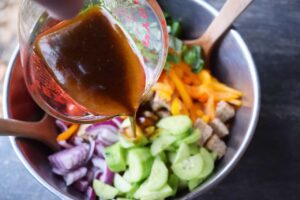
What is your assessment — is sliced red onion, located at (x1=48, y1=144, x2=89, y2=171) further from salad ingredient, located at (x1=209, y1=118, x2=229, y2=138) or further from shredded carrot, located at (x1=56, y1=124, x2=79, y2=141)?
salad ingredient, located at (x1=209, y1=118, x2=229, y2=138)

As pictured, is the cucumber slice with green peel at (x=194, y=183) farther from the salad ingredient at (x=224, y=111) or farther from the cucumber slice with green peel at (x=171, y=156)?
the salad ingredient at (x=224, y=111)

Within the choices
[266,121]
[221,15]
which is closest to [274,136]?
[266,121]

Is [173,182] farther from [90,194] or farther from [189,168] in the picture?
[90,194]

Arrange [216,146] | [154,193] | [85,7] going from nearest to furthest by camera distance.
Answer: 1. [85,7]
2. [154,193]
3. [216,146]

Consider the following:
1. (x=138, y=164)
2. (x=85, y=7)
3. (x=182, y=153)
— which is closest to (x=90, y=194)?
(x=138, y=164)

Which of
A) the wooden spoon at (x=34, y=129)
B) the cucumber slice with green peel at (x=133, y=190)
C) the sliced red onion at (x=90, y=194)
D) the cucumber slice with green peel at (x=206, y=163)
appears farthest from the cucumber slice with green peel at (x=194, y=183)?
the wooden spoon at (x=34, y=129)

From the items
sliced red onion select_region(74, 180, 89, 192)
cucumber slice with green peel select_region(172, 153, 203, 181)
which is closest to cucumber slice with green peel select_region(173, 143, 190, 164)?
cucumber slice with green peel select_region(172, 153, 203, 181)

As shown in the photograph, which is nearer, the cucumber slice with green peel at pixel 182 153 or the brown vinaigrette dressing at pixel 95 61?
the brown vinaigrette dressing at pixel 95 61
